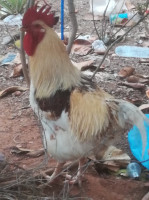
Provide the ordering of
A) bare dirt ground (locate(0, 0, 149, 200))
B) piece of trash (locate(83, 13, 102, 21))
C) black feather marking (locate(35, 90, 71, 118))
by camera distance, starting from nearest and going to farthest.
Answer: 1. black feather marking (locate(35, 90, 71, 118))
2. bare dirt ground (locate(0, 0, 149, 200))
3. piece of trash (locate(83, 13, 102, 21))

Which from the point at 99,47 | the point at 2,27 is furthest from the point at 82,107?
the point at 2,27

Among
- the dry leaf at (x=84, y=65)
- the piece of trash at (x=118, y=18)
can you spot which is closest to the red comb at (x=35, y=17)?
the dry leaf at (x=84, y=65)

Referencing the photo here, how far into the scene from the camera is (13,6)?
5.50 m

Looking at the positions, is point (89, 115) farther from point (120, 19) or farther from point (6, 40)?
point (120, 19)

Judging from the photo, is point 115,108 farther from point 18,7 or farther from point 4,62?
point 18,7

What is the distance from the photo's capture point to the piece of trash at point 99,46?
176 inches

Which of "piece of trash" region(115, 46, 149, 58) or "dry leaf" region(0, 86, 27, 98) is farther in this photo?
"piece of trash" region(115, 46, 149, 58)

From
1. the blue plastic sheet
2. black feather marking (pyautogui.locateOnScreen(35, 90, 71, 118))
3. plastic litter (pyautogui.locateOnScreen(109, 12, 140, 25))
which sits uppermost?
plastic litter (pyautogui.locateOnScreen(109, 12, 140, 25))

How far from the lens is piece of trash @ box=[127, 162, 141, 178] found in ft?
8.43

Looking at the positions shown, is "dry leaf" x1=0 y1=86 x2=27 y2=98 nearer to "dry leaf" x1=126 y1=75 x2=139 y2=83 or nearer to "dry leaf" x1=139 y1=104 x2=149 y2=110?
"dry leaf" x1=126 y1=75 x2=139 y2=83

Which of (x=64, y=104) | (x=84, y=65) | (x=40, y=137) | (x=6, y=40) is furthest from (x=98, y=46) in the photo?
(x=64, y=104)

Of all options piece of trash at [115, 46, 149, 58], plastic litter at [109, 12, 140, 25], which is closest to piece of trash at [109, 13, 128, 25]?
plastic litter at [109, 12, 140, 25]

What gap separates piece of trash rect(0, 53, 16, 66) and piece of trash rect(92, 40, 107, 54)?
1041mm

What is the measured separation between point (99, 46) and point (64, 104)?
255cm
